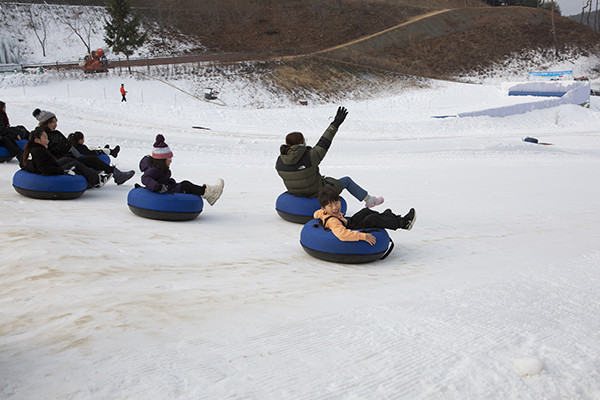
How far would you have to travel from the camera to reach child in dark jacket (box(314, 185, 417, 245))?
6.07 metres

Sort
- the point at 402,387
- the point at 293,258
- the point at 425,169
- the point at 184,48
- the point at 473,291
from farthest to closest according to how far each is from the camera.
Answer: the point at 184,48
the point at 425,169
the point at 293,258
the point at 473,291
the point at 402,387

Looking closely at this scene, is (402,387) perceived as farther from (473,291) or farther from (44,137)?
(44,137)

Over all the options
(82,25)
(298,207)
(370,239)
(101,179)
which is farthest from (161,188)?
(82,25)

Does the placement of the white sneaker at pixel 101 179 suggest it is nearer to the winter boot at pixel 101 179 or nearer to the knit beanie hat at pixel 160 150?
the winter boot at pixel 101 179

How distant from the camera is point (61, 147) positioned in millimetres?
9492

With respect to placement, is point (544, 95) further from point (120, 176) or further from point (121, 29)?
point (120, 176)

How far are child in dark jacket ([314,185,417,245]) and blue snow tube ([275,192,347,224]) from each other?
145 centimetres

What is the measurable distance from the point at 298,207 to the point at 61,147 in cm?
464

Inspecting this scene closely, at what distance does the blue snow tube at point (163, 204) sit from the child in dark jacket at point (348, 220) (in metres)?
2.49

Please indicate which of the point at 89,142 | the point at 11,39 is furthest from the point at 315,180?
Result: the point at 11,39

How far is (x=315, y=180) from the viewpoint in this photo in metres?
8.02

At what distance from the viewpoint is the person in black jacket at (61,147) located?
9.19 m

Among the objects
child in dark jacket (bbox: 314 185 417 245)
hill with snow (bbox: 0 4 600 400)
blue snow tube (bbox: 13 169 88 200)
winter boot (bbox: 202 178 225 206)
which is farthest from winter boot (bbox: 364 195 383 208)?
blue snow tube (bbox: 13 169 88 200)

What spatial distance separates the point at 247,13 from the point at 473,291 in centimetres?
6645
